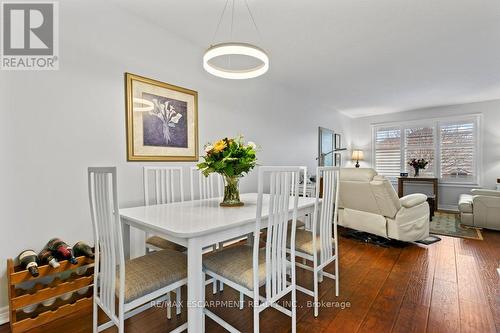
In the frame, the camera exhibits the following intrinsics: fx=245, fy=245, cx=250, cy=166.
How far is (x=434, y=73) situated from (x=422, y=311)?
3.36 m

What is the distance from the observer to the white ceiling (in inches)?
83.2

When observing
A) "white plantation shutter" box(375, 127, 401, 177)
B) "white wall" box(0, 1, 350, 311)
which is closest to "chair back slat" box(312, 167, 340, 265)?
"white wall" box(0, 1, 350, 311)

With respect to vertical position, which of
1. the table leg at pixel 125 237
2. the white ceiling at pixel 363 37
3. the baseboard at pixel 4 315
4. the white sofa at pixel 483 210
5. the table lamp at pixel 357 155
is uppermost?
the white ceiling at pixel 363 37

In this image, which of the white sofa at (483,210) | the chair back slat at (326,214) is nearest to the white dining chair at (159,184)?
the chair back slat at (326,214)

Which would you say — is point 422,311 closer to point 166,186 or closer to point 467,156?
point 166,186

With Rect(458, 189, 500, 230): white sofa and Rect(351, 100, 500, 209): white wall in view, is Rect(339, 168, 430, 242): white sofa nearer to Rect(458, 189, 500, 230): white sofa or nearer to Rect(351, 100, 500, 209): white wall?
Rect(458, 189, 500, 230): white sofa

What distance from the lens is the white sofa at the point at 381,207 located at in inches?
111

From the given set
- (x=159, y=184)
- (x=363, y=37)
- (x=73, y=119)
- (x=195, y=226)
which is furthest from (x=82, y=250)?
(x=363, y=37)

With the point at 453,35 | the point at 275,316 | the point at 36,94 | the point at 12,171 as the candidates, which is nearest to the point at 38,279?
the point at 12,171

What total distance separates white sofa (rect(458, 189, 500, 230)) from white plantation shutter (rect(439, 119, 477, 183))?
2010 millimetres

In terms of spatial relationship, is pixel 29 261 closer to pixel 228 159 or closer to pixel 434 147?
pixel 228 159

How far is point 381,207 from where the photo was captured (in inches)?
115

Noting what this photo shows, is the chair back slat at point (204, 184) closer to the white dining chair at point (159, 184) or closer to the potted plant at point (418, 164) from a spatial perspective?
the white dining chair at point (159, 184)

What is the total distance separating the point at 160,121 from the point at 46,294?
1588 millimetres
